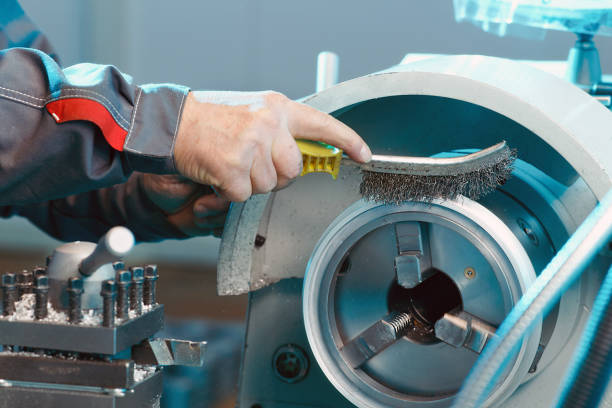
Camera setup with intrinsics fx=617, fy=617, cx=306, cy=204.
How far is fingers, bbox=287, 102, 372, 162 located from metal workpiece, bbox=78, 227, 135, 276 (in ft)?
0.86

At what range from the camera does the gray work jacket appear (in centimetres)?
70

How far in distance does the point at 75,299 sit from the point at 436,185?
1.29 feet

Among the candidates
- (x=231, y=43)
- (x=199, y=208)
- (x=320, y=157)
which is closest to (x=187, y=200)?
(x=199, y=208)

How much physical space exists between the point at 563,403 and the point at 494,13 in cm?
92

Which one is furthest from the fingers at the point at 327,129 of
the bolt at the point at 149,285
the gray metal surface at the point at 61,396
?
the gray metal surface at the point at 61,396

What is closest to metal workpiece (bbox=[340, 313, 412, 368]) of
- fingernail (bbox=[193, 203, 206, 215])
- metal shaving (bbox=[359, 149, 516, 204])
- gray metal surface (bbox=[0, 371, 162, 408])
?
metal shaving (bbox=[359, 149, 516, 204])

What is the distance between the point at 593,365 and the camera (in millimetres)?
494

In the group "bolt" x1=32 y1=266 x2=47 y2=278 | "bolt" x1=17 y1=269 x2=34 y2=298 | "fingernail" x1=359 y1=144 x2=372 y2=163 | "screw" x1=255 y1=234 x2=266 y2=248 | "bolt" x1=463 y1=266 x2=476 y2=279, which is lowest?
"screw" x1=255 y1=234 x2=266 y2=248

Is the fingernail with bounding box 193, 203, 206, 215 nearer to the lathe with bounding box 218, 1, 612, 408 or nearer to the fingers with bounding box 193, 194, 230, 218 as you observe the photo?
the fingers with bounding box 193, 194, 230, 218

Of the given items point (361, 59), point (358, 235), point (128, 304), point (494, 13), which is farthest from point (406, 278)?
point (361, 59)

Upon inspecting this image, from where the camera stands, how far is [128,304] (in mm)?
612

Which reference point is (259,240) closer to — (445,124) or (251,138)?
(251,138)

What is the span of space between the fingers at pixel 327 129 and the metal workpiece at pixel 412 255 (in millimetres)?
99

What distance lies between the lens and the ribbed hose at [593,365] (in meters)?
0.49
